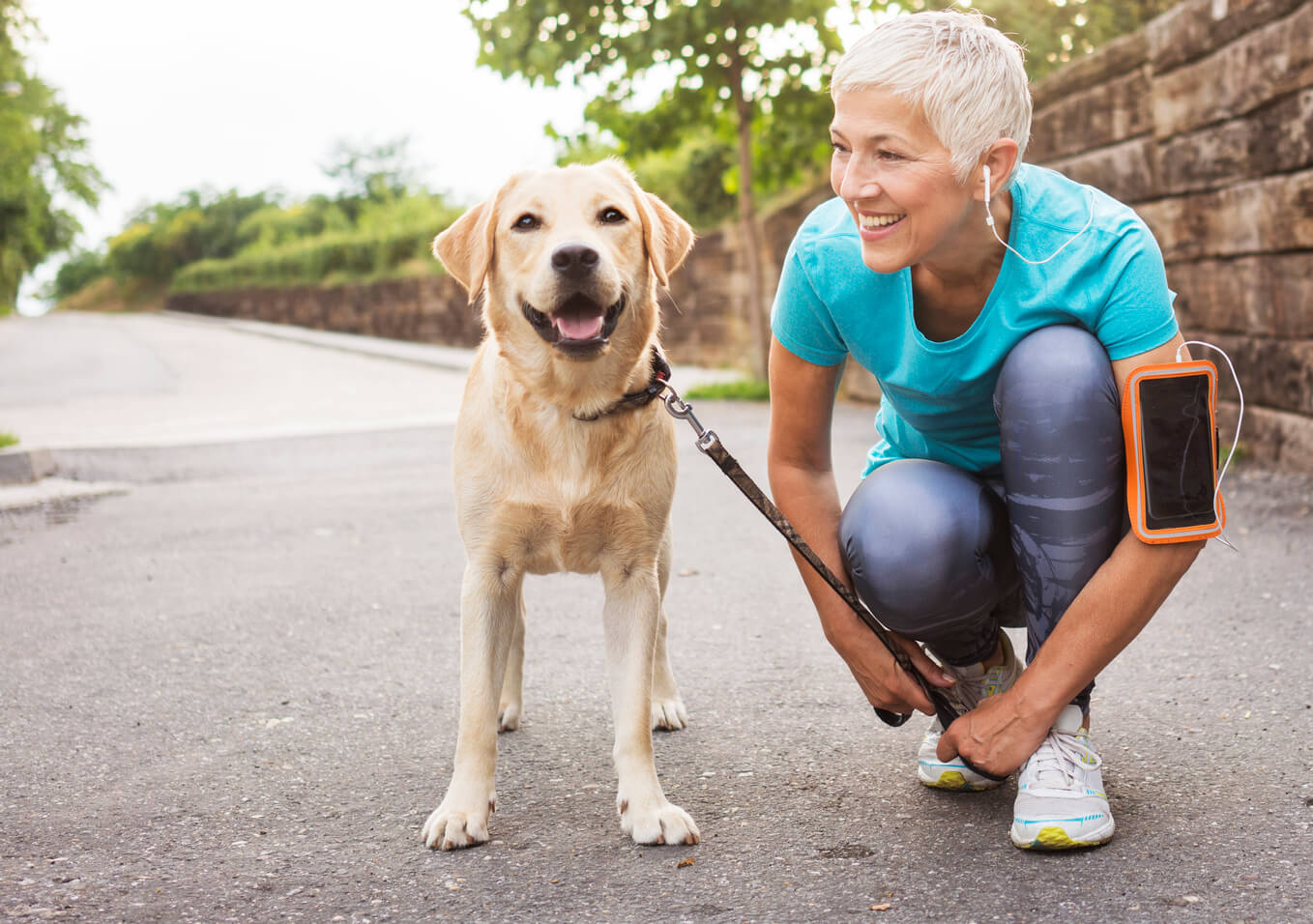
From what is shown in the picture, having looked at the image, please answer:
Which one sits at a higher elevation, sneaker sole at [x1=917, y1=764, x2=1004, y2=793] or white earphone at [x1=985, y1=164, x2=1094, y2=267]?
white earphone at [x1=985, y1=164, x2=1094, y2=267]

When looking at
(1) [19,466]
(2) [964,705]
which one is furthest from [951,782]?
(1) [19,466]

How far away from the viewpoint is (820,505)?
2.68 m

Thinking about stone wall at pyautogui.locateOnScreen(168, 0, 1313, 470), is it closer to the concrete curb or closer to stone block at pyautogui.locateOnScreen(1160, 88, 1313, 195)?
stone block at pyautogui.locateOnScreen(1160, 88, 1313, 195)

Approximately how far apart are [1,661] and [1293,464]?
5750 millimetres

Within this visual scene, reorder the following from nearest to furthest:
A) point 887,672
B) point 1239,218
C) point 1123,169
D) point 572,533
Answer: point 887,672 < point 572,533 < point 1239,218 < point 1123,169

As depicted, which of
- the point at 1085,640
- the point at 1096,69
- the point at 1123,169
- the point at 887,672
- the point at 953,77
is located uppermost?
the point at 1096,69

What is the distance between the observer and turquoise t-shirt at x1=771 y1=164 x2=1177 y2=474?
2.26 m

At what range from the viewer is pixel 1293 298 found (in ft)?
18.8

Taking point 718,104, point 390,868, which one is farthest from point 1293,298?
point 718,104

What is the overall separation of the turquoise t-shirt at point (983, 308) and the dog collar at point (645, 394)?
343mm

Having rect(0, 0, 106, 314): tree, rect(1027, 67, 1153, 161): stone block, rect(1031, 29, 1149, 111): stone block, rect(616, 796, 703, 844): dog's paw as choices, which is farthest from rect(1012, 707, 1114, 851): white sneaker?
rect(0, 0, 106, 314): tree

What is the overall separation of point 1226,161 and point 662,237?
4533 mm

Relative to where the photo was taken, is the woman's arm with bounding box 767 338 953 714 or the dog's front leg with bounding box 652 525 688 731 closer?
the woman's arm with bounding box 767 338 953 714

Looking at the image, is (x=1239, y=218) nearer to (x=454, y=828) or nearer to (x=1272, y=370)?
(x=1272, y=370)
